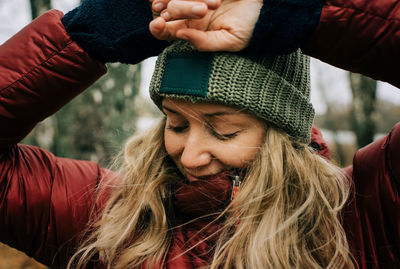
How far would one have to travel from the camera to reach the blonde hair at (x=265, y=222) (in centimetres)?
147

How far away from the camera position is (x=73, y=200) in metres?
1.73

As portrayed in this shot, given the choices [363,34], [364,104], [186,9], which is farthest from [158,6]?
[364,104]

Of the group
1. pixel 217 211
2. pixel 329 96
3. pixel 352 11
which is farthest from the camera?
pixel 329 96

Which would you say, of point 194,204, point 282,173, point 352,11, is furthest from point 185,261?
point 352,11

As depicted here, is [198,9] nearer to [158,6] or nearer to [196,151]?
[158,6]

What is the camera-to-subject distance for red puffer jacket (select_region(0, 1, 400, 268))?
1.52 metres

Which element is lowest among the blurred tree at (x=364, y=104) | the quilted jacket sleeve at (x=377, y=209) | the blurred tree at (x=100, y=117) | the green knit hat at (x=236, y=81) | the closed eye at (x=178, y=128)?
the blurred tree at (x=364, y=104)

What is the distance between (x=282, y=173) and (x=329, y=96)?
16190 millimetres

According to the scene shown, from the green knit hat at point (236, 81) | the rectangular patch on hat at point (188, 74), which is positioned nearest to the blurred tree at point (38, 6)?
the green knit hat at point (236, 81)

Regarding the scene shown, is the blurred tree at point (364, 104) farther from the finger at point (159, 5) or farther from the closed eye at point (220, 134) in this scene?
the finger at point (159, 5)

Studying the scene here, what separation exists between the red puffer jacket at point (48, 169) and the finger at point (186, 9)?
0.58m

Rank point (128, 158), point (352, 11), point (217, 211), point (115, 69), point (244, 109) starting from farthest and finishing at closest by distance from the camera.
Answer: point (115, 69)
point (128, 158)
point (217, 211)
point (244, 109)
point (352, 11)

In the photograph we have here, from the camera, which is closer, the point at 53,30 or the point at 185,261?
the point at 185,261

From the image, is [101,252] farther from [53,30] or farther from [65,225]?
[53,30]
